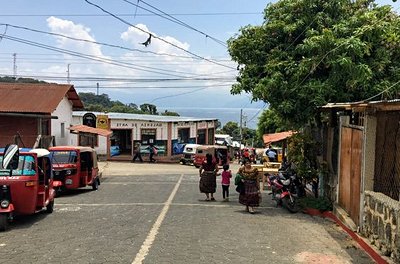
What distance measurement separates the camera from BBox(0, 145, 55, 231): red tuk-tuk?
9977 mm

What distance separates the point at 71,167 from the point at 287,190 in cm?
899

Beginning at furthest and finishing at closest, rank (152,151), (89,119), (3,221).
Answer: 1. (152,151)
2. (89,119)
3. (3,221)

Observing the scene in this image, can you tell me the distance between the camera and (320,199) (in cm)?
1380

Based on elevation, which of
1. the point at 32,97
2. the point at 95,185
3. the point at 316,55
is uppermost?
the point at 316,55

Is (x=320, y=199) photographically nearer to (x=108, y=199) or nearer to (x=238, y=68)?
(x=238, y=68)

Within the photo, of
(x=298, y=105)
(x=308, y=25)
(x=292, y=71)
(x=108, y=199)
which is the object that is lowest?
(x=108, y=199)

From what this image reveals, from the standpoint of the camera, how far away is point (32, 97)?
29125 millimetres

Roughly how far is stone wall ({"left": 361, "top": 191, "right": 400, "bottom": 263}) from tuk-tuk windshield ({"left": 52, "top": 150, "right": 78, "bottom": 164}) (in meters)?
12.3

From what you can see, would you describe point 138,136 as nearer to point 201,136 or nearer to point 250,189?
point 201,136

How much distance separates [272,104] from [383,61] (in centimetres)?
337

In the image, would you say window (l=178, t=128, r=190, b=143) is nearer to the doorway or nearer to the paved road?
the doorway

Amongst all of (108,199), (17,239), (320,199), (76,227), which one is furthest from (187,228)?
(108,199)

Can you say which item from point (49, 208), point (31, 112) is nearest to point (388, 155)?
point (49, 208)

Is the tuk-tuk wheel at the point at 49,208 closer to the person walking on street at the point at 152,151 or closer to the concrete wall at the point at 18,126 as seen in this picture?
the concrete wall at the point at 18,126
